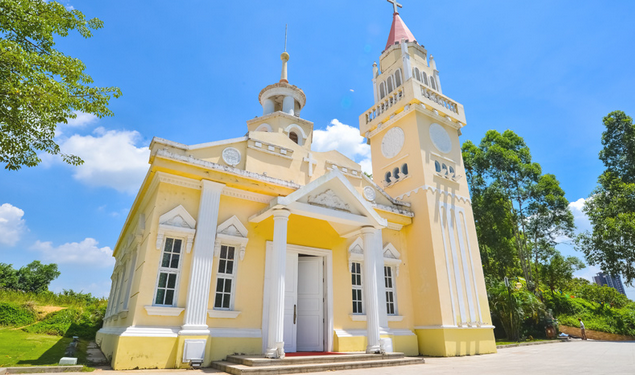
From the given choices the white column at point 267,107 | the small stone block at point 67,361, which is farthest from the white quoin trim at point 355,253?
the small stone block at point 67,361

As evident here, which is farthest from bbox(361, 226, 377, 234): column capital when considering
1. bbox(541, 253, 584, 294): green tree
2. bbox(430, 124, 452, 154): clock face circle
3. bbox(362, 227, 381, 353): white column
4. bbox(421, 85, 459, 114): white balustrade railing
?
bbox(541, 253, 584, 294): green tree

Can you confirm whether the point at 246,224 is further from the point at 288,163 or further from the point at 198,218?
the point at 288,163

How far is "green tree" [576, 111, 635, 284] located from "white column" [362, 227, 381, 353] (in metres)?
17.3

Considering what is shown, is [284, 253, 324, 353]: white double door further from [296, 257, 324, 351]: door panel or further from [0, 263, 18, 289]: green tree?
[0, 263, 18, 289]: green tree

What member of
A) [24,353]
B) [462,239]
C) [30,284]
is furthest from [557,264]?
[30,284]

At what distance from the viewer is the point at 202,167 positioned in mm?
9156

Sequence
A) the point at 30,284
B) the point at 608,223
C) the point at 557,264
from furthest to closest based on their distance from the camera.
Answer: the point at 30,284
the point at 557,264
the point at 608,223

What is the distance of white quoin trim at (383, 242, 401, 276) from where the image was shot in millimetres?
12508

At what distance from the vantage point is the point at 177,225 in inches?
344

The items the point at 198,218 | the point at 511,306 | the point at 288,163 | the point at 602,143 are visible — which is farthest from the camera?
the point at 602,143

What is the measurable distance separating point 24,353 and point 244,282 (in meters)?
6.36

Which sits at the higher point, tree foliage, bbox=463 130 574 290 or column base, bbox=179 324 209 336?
tree foliage, bbox=463 130 574 290

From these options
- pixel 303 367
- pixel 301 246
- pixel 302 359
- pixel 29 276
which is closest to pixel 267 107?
pixel 301 246

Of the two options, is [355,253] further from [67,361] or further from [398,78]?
[398,78]
